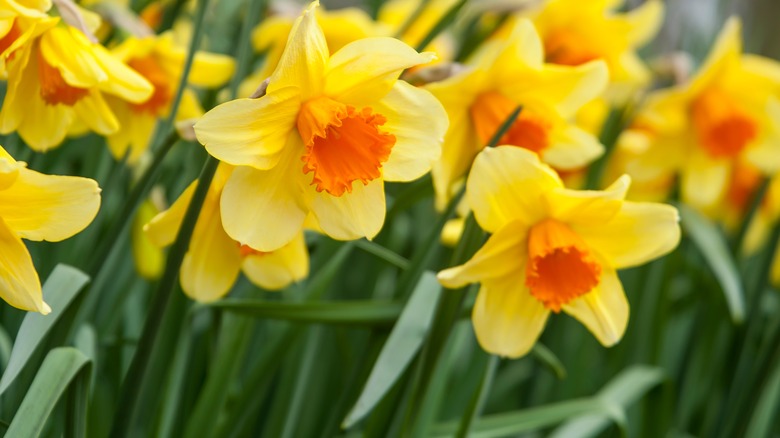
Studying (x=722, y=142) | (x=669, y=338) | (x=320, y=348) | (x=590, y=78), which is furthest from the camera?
(x=669, y=338)

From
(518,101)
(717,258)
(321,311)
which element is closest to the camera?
(321,311)

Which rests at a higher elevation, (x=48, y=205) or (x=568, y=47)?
(x=48, y=205)

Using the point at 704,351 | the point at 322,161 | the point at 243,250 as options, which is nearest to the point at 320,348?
the point at 243,250

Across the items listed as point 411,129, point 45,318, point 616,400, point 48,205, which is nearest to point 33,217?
point 48,205

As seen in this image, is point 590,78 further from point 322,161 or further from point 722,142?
point 722,142

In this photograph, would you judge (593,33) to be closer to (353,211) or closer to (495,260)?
(495,260)

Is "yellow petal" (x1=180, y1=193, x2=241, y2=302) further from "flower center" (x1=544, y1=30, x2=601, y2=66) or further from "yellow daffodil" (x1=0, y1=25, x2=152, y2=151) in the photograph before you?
"flower center" (x1=544, y1=30, x2=601, y2=66)
